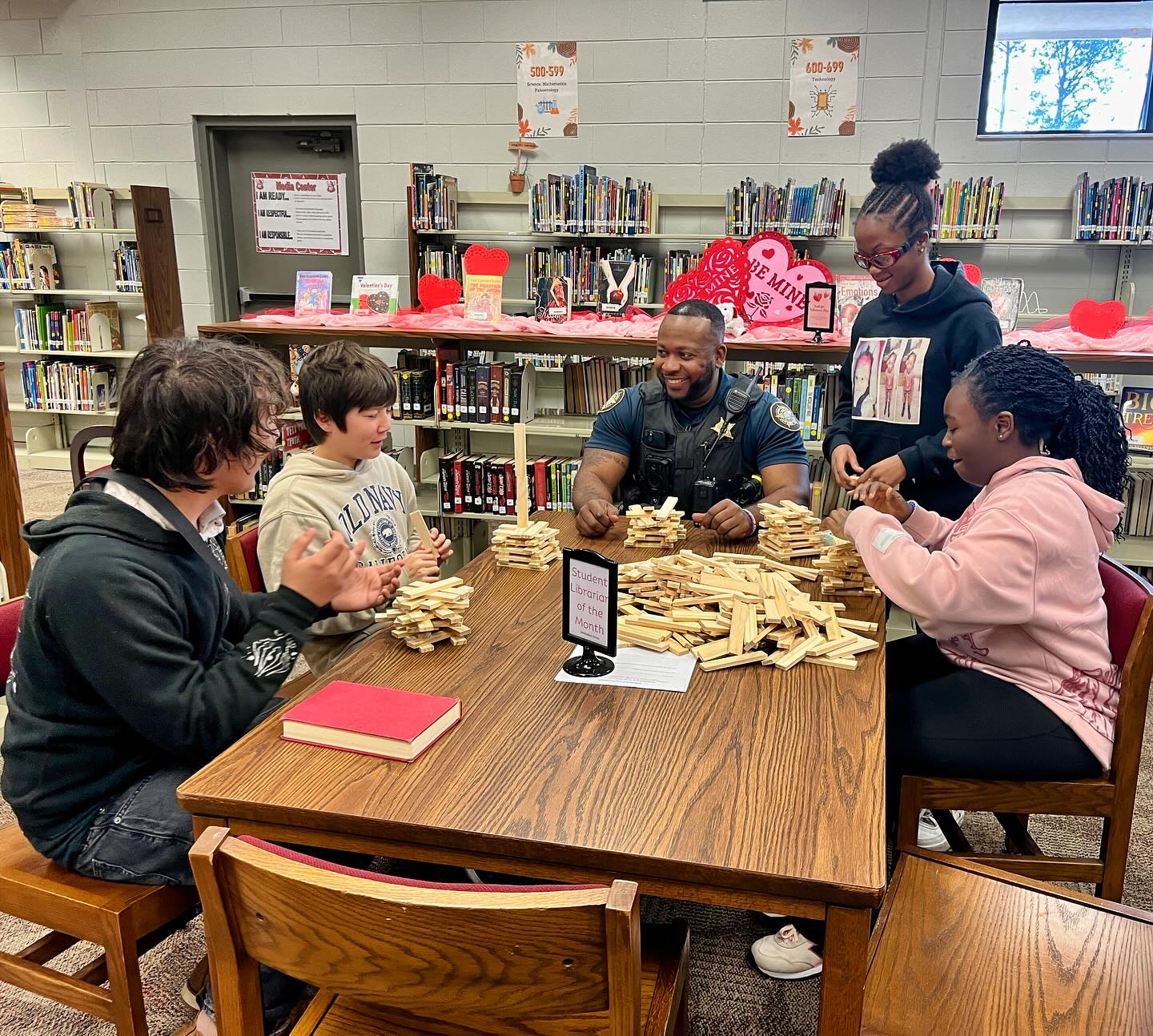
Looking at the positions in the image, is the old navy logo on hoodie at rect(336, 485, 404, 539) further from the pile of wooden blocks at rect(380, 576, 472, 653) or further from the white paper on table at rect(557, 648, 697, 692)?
the white paper on table at rect(557, 648, 697, 692)

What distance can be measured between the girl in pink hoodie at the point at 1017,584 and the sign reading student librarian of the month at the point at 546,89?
469 cm

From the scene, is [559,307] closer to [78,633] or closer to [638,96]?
[638,96]

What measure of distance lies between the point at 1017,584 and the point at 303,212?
602cm

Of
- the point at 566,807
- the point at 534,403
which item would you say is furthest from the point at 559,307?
the point at 566,807

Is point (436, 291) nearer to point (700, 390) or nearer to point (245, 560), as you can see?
point (700, 390)

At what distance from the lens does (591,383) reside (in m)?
4.69

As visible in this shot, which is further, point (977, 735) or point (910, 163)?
point (910, 163)

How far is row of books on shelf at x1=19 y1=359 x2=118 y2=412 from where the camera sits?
6.88 metres

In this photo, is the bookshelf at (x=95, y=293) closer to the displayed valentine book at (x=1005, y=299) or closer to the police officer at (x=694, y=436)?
the police officer at (x=694, y=436)

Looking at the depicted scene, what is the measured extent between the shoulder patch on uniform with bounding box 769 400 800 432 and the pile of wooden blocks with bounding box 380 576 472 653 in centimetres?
142

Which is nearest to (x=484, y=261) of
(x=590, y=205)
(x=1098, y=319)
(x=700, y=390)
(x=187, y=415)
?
(x=700, y=390)

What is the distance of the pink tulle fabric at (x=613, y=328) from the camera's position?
3527mm

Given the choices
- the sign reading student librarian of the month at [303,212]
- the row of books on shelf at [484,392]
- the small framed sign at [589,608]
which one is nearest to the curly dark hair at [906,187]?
the small framed sign at [589,608]

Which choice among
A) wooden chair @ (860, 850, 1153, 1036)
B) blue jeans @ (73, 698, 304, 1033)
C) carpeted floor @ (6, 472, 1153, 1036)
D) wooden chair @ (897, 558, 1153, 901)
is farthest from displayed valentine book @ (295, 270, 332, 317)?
wooden chair @ (860, 850, 1153, 1036)
